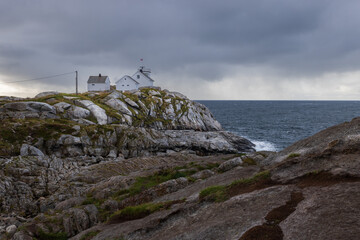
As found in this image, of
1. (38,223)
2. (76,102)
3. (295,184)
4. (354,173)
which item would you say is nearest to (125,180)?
(38,223)

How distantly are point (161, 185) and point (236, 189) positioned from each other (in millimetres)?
8570

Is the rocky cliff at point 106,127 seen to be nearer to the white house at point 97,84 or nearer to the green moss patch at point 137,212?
the green moss patch at point 137,212

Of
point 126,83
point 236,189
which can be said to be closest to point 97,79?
point 126,83

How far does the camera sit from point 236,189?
38.5 ft

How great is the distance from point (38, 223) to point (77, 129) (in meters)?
30.7

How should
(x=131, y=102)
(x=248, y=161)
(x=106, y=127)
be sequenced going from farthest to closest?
(x=131, y=102) → (x=106, y=127) → (x=248, y=161)

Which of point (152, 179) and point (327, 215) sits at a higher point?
point (327, 215)

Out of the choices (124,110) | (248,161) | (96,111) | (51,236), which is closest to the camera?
(51,236)

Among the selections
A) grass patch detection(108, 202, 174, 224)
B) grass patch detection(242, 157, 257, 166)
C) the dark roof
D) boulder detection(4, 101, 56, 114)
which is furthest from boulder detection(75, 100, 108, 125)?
grass patch detection(108, 202, 174, 224)

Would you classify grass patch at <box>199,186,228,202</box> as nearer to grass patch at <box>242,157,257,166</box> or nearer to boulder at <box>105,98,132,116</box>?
grass patch at <box>242,157,257,166</box>

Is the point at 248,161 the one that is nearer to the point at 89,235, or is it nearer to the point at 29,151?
the point at 89,235

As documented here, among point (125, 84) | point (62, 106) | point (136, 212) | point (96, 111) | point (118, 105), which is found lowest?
point (136, 212)

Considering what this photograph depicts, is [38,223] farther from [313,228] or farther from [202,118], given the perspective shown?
[202,118]

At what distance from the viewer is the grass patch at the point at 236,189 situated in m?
11.3
